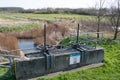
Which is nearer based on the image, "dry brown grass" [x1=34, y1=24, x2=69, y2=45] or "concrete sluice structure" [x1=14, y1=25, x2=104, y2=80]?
"concrete sluice structure" [x1=14, y1=25, x2=104, y2=80]

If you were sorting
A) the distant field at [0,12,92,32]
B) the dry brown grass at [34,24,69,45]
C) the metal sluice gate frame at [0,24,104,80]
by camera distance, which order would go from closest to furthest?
the metal sluice gate frame at [0,24,104,80]
the dry brown grass at [34,24,69,45]
the distant field at [0,12,92,32]

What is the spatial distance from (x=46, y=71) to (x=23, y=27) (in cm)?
2095

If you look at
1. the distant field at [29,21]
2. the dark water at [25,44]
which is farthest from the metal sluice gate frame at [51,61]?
the distant field at [29,21]

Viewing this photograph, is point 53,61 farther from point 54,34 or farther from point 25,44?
point 25,44

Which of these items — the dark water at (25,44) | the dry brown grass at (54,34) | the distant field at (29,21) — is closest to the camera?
the dry brown grass at (54,34)

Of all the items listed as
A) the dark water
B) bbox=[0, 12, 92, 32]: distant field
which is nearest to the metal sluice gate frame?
the dark water

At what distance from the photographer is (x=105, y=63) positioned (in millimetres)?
8203

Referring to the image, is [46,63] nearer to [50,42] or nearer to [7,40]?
[7,40]

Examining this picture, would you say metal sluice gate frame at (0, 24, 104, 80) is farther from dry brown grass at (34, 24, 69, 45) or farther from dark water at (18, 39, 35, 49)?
dark water at (18, 39, 35, 49)

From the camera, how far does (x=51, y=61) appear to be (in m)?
6.78

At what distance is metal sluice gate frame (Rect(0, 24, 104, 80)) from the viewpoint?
6242 mm

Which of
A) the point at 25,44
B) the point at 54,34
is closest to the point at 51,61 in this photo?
the point at 54,34

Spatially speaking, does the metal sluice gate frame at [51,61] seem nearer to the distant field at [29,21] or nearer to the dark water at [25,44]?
the dark water at [25,44]

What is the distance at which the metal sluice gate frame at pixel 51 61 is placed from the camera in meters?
6.24
